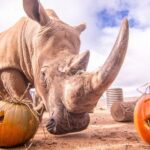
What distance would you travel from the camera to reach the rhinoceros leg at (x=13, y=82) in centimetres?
498


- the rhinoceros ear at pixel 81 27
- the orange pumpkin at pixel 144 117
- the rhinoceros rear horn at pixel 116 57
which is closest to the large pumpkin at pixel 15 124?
the rhinoceros rear horn at pixel 116 57

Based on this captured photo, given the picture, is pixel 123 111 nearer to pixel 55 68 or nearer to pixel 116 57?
pixel 55 68

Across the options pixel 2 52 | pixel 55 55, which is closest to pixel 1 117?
pixel 55 55

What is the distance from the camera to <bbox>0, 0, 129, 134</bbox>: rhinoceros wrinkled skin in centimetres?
312

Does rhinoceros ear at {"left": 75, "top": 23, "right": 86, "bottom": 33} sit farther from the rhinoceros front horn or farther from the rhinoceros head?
the rhinoceros front horn

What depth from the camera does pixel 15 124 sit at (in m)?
3.31

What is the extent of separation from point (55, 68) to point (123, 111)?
2851 millimetres

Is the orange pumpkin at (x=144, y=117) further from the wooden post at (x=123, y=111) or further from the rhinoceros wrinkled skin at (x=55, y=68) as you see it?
the wooden post at (x=123, y=111)

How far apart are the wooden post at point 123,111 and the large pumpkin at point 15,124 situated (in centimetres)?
318

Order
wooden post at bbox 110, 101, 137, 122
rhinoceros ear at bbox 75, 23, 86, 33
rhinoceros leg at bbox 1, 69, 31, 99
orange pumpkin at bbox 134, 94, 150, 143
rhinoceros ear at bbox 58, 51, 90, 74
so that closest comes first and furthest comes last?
1. orange pumpkin at bbox 134, 94, 150, 143
2. rhinoceros ear at bbox 58, 51, 90, 74
3. rhinoceros leg at bbox 1, 69, 31, 99
4. rhinoceros ear at bbox 75, 23, 86, 33
5. wooden post at bbox 110, 101, 137, 122

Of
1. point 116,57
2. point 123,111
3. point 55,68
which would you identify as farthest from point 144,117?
point 123,111

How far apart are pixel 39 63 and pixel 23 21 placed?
5.20 ft

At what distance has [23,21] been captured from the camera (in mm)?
5668

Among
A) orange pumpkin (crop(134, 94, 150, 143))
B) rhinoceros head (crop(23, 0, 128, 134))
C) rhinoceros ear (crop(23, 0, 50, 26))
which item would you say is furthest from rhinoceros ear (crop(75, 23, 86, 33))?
orange pumpkin (crop(134, 94, 150, 143))
